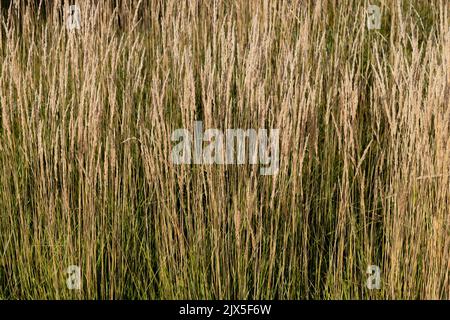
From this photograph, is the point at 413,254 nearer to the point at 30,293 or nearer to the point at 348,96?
the point at 348,96

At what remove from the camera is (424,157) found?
2.29m
